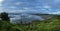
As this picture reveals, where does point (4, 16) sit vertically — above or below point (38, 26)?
above

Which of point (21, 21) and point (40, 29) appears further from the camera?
point (21, 21)

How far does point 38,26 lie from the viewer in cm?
213

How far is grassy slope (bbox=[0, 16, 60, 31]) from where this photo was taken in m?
2.08

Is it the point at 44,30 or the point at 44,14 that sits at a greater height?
the point at 44,14

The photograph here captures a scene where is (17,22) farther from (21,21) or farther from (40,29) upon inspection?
(40,29)

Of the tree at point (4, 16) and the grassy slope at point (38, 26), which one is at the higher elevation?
the tree at point (4, 16)

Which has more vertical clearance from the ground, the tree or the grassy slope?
the tree

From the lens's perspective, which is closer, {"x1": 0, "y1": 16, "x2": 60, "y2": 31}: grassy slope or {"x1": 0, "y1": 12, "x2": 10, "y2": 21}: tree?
{"x1": 0, "y1": 16, "x2": 60, "y2": 31}: grassy slope

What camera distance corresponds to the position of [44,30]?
2.08 meters

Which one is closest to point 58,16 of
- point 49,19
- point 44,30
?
point 49,19

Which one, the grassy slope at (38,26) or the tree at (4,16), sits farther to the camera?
the tree at (4,16)

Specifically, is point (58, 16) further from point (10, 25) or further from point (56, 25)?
point (10, 25)

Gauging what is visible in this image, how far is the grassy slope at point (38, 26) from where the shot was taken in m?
2.08

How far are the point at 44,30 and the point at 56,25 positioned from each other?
125 mm
